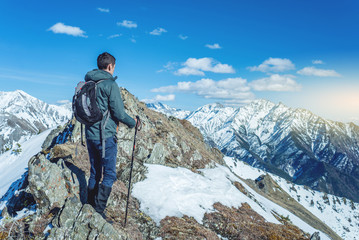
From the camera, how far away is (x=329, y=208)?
149m

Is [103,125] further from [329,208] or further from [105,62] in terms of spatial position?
[329,208]

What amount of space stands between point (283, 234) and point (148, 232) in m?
9.09

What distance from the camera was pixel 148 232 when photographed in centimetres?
1030

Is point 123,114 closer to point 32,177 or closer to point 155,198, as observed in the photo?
point 32,177

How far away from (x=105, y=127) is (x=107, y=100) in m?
0.96

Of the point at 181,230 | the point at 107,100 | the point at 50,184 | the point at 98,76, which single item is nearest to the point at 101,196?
the point at 50,184

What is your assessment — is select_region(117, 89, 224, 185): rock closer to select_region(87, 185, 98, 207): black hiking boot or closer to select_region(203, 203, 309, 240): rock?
select_region(203, 203, 309, 240): rock

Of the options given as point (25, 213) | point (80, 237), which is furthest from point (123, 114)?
point (25, 213)

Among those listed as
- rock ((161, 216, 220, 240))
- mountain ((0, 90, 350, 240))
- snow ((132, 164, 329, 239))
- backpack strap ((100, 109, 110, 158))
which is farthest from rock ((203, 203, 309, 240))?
backpack strap ((100, 109, 110, 158))

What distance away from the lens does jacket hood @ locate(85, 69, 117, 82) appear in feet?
24.6

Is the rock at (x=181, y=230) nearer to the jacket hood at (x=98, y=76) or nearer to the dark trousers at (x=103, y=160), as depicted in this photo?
the dark trousers at (x=103, y=160)

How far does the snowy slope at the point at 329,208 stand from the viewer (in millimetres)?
130050

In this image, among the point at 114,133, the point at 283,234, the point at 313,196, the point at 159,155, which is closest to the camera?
the point at 114,133

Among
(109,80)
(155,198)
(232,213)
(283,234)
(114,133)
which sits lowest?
(283,234)
